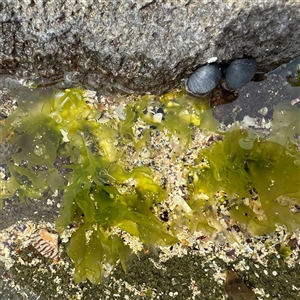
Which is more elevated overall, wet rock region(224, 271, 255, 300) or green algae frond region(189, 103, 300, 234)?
green algae frond region(189, 103, 300, 234)

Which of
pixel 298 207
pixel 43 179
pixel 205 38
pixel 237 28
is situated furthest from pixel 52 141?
pixel 298 207

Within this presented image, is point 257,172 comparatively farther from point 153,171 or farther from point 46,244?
point 46,244

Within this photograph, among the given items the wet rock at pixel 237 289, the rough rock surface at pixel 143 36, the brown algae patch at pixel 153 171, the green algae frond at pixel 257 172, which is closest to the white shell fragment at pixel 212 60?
the rough rock surface at pixel 143 36

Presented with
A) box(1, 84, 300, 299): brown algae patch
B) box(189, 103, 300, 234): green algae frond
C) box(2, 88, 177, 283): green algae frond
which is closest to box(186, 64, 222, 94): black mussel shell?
box(1, 84, 300, 299): brown algae patch

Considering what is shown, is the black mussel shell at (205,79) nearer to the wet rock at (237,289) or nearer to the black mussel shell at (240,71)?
the black mussel shell at (240,71)

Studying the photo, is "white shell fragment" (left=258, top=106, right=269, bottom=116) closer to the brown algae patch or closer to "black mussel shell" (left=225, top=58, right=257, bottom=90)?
the brown algae patch

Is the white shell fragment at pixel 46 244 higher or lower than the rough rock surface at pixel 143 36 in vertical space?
lower

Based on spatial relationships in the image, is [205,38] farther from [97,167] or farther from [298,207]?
[298,207]

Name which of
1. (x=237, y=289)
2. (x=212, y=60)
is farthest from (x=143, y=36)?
(x=237, y=289)
